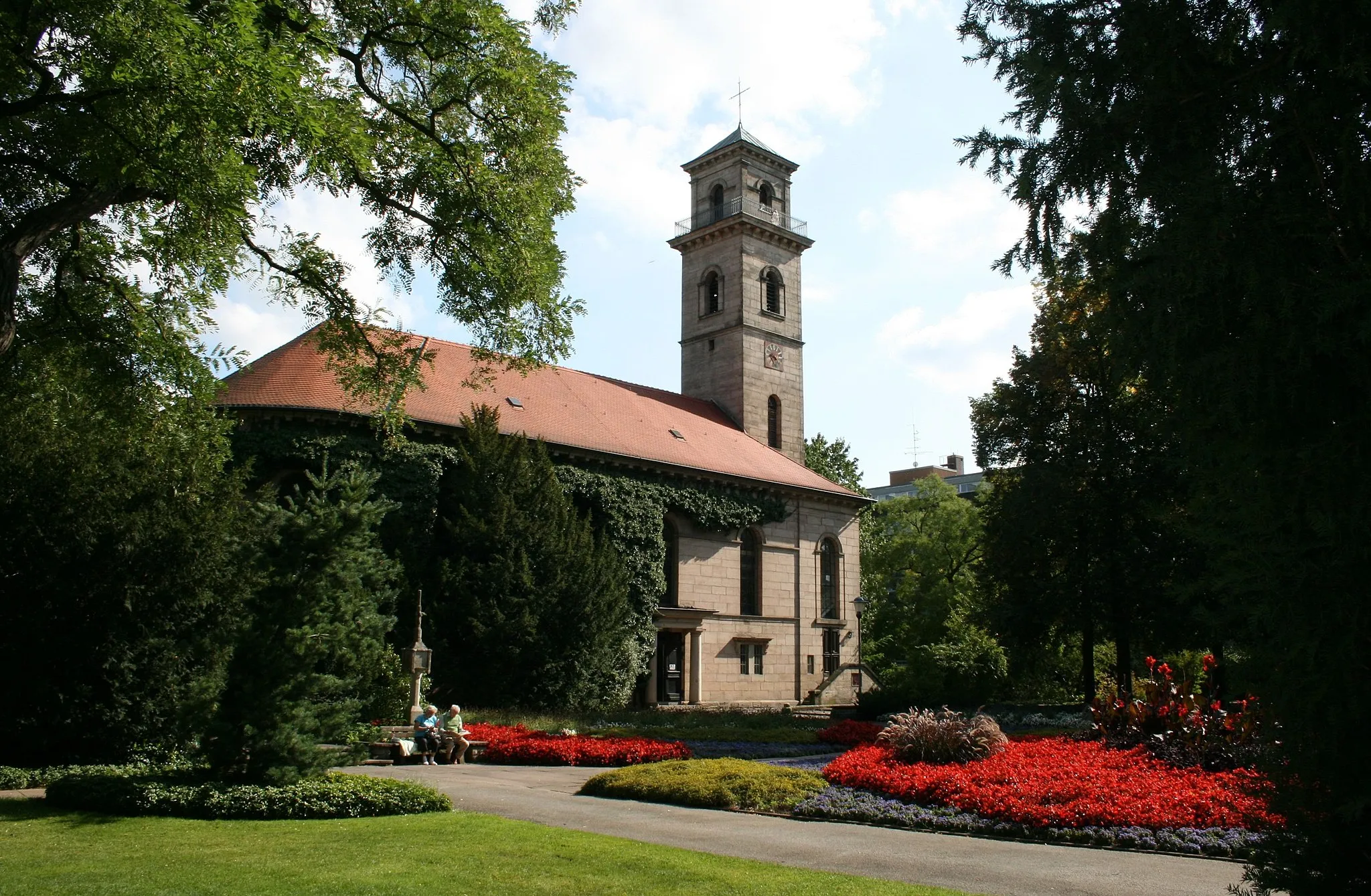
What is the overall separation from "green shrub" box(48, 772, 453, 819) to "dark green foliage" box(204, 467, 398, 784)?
0.41m

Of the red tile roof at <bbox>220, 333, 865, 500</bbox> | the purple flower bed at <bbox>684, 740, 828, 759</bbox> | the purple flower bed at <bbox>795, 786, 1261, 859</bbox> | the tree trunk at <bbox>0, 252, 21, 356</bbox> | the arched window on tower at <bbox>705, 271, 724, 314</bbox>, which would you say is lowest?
the purple flower bed at <bbox>684, 740, 828, 759</bbox>

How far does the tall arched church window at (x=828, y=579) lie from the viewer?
40.6 meters

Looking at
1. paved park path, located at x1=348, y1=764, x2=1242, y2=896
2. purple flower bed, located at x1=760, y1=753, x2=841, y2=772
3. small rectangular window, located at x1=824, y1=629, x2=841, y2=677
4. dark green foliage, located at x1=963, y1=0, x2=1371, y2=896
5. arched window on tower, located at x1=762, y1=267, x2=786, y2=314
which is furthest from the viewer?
arched window on tower, located at x1=762, y1=267, x2=786, y2=314

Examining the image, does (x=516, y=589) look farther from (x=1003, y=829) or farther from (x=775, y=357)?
(x=775, y=357)

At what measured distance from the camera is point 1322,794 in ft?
16.1

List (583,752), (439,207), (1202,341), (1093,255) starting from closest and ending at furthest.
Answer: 1. (1202,341)
2. (1093,255)
3. (439,207)
4. (583,752)

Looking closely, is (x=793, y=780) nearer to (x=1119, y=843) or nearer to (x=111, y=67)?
(x=1119, y=843)

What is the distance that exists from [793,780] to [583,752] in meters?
6.21

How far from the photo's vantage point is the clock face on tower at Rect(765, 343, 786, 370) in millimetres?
44812

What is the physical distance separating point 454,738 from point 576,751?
2.21 metres

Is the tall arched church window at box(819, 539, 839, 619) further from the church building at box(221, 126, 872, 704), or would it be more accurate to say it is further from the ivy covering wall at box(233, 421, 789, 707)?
the ivy covering wall at box(233, 421, 789, 707)

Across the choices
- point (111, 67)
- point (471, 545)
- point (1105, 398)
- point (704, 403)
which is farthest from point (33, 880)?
point (704, 403)

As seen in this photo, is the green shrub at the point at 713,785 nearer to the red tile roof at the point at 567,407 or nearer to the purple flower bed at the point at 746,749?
the purple flower bed at the point at 746,749

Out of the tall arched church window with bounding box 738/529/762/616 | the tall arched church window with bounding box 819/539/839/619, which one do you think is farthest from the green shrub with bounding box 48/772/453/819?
the tall arched church window with bounding box 819/539/839/619
